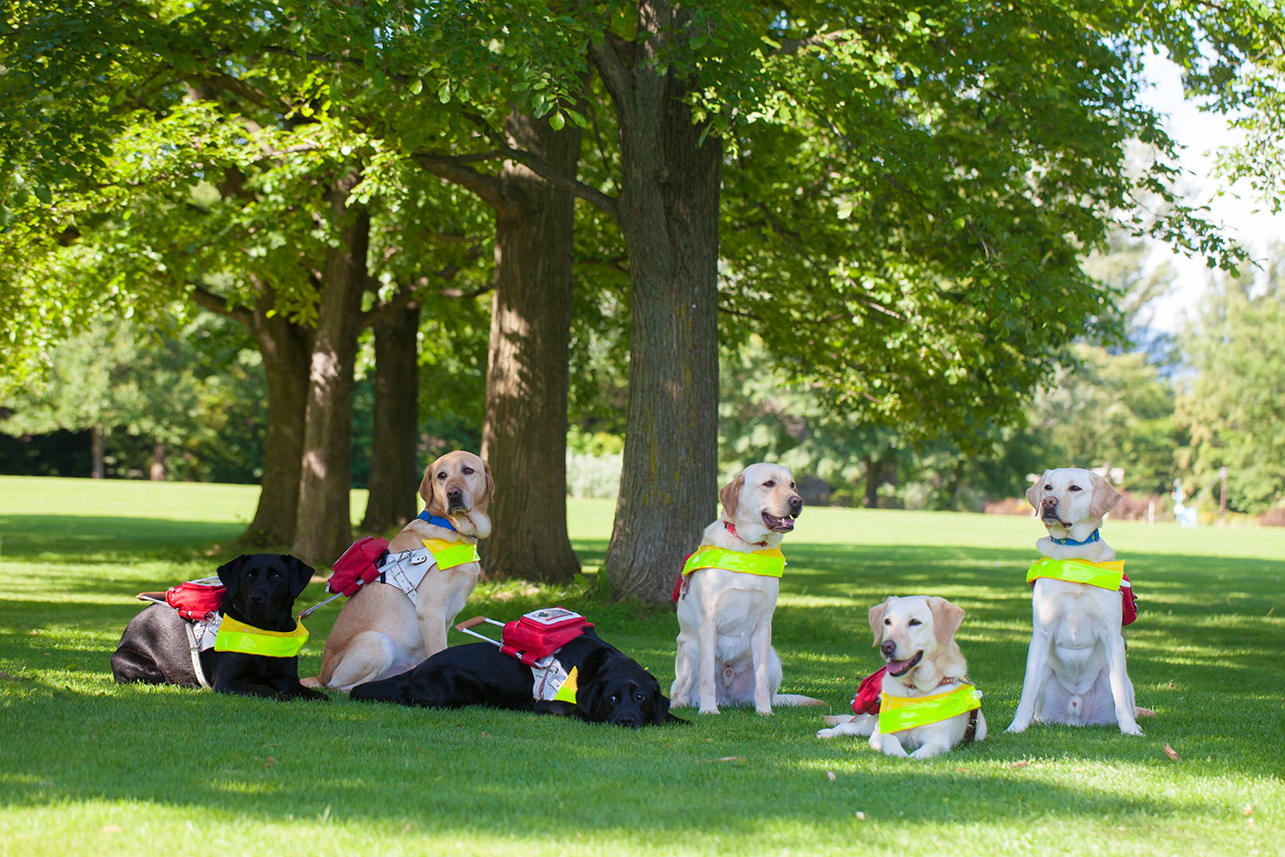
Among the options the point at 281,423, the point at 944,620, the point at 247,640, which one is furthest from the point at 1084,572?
the point at 281,423

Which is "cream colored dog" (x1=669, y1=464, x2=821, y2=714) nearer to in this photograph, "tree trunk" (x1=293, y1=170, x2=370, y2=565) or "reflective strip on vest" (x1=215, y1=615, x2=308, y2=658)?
"reflective strip on vest" (x1=215, y1=615, x2=308, y2=658)

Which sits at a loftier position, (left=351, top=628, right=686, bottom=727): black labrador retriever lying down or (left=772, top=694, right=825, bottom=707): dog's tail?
(left=351, top=628, right=686, bottom=727): black labrador retriever lying down

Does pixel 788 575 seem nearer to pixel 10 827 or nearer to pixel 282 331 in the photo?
pixel 282 331

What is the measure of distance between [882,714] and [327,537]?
11.2 meters

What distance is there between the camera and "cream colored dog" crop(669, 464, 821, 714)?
253 inches

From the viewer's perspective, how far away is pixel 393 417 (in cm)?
1927

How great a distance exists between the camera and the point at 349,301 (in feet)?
49.8

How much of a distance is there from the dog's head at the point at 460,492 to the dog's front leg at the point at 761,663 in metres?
1.79

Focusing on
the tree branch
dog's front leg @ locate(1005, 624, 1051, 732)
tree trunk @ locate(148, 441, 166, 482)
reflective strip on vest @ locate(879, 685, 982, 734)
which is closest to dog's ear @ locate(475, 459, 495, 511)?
reflective strip on vest @ locate(879, 685, 982, 734)

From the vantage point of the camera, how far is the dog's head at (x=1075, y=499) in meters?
5.95

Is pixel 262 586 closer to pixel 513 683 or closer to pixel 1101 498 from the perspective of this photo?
pixel 513 683

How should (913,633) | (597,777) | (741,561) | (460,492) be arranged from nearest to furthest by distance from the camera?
1. (597,777)
2. (913,633)
3. (741,561)
4. (460,492)

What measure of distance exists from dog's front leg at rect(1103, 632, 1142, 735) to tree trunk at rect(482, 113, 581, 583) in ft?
27.0

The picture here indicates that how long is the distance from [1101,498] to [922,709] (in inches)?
61.6
